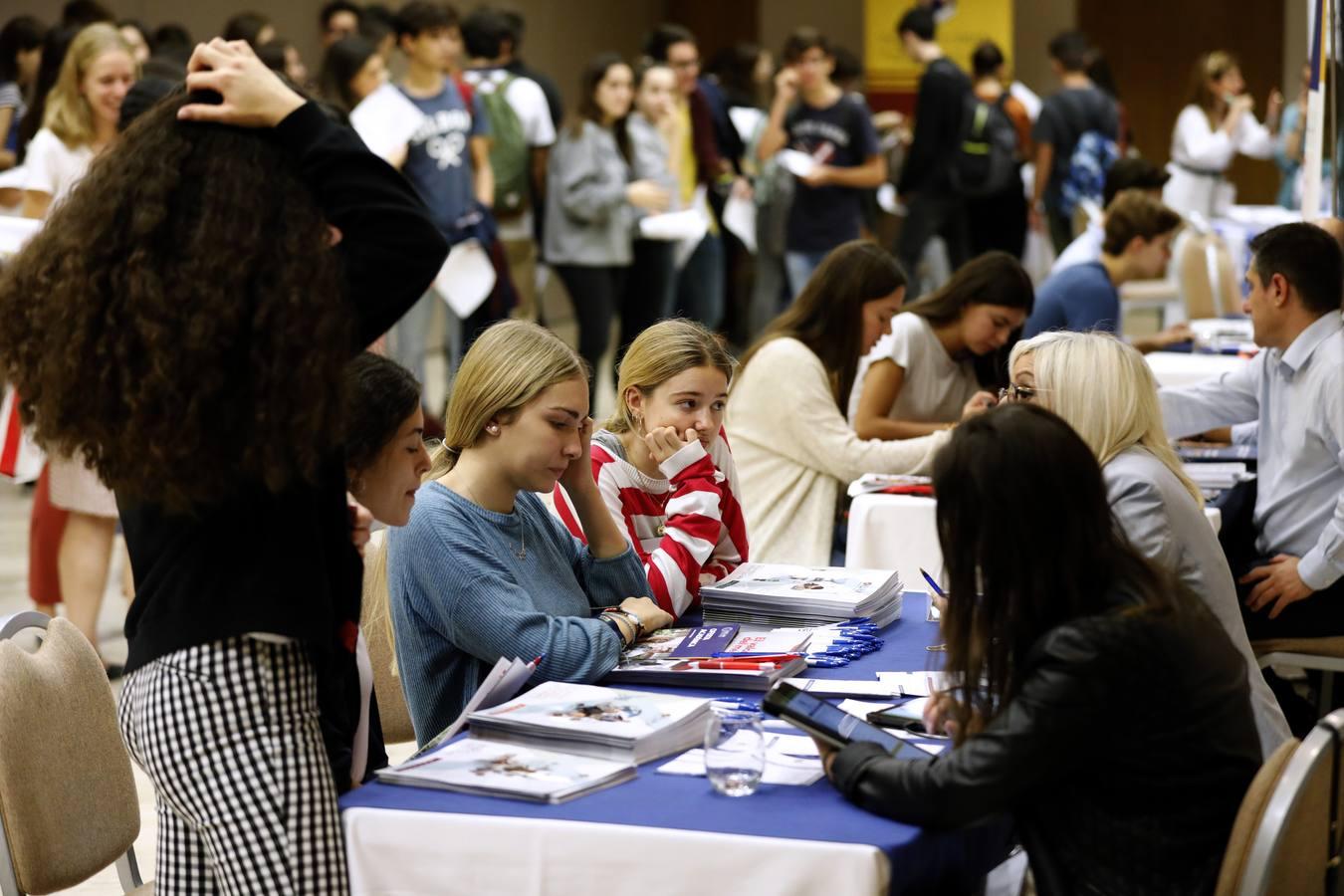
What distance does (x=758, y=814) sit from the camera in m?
1.90

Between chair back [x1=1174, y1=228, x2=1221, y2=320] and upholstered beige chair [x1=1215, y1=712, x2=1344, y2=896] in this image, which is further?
chair back [x1=1174, y1=228, x2=1221, y2=320]

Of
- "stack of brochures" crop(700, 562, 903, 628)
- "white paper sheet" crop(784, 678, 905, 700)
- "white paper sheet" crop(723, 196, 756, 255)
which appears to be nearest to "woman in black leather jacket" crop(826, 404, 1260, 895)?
"white paper sheet" crop(784, 678, 905, 700)

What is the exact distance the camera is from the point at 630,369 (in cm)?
334

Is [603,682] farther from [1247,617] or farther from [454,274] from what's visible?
[454,274]

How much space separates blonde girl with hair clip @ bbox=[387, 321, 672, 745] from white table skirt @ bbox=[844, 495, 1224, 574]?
1.20 meters

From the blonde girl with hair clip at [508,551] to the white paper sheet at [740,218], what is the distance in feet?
20.7

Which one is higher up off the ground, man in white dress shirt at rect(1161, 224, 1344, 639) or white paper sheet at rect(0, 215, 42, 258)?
white paper sheet at rect(0, 215, 42, 258)

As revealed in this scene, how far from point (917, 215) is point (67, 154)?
5617 mm

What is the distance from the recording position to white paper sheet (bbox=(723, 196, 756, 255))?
892 centimetres

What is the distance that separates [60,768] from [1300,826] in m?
1.59

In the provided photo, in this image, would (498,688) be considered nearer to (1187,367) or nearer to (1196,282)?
(1187,367)

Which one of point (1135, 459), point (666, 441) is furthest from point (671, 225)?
point (1135, 459)

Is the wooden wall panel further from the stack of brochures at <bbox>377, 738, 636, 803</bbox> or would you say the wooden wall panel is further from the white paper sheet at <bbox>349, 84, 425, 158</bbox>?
the stack of brochures at <bbox>377, 738, 636, 803</bbox>

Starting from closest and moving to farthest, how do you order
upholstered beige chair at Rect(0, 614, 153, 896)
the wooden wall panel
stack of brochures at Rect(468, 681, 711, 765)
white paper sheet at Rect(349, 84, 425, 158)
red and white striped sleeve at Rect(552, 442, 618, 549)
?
stack of brochures at Rect(468, 681, 711, 765) → upholstered beige chair at Rect(0, 614, 153, 896) → red and white striped sleeve at Rect(552, 442, 618, 549) → white paper sheet at Rect(349, 84, 425, 158) → the wooden wall panel
